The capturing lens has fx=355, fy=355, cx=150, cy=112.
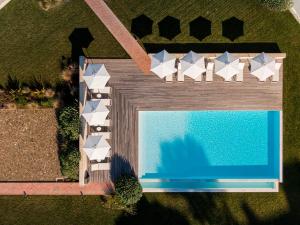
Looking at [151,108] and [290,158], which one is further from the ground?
[151,108]

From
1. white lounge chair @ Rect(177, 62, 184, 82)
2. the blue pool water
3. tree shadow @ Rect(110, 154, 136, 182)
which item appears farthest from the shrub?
white lounge chair @ Rect(177, 62, 184, 82)

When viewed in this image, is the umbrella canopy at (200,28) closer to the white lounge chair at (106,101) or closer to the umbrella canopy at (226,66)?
the umbrella canopy at (226,66)

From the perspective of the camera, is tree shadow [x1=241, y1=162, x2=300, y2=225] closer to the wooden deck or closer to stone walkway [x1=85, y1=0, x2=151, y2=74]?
the wooden deck

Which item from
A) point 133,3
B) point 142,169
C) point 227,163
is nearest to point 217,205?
point 227,163

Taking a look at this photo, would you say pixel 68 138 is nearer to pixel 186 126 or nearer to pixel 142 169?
pixel 142 169

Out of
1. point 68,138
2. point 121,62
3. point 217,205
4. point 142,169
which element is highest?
point 121,62
